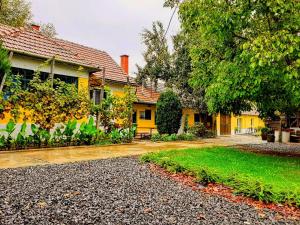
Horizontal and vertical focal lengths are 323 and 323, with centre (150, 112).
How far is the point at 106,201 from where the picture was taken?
5.57m

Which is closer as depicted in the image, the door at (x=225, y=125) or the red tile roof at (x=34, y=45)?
the red tile roof at (x=34, y=45)

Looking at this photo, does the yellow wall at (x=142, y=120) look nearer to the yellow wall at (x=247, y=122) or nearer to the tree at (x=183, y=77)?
the tree at (x=183, y=77)

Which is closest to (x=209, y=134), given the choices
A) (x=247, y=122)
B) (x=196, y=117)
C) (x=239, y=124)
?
(x=196, y=117)

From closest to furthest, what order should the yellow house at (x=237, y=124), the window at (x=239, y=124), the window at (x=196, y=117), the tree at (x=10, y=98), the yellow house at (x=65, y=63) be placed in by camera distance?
the tree at (x=10, y=98), the yellow house at (x=65, y=63), the window at (x=196, y=117), the yellow house at (x=237, y=124), the window at (x=239, y=124)

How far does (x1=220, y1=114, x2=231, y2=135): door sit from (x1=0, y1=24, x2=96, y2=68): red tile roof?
20.1 metres

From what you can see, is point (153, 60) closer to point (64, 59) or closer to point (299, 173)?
point (64, 59)

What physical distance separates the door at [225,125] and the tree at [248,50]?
2086 centimetres

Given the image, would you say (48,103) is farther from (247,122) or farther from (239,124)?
(247,122)

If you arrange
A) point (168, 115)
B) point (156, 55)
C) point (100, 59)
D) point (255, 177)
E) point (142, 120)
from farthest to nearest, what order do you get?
point (142, 120) < point (156, 55) < point (100, 59) < point (168, 115) < point (255, 177)

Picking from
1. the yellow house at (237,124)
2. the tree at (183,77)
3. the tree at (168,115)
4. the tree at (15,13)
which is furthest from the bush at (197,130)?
the tree at (15,13)

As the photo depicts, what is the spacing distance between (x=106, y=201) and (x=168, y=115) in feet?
52.7

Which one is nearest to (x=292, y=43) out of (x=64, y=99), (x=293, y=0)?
(x=293, y=0)

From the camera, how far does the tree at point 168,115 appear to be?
21.5 meters

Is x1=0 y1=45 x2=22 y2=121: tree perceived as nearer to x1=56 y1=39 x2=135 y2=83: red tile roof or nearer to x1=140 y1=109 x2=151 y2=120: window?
x1=56 y1=39 x2=135 y2=83: red tile roof
